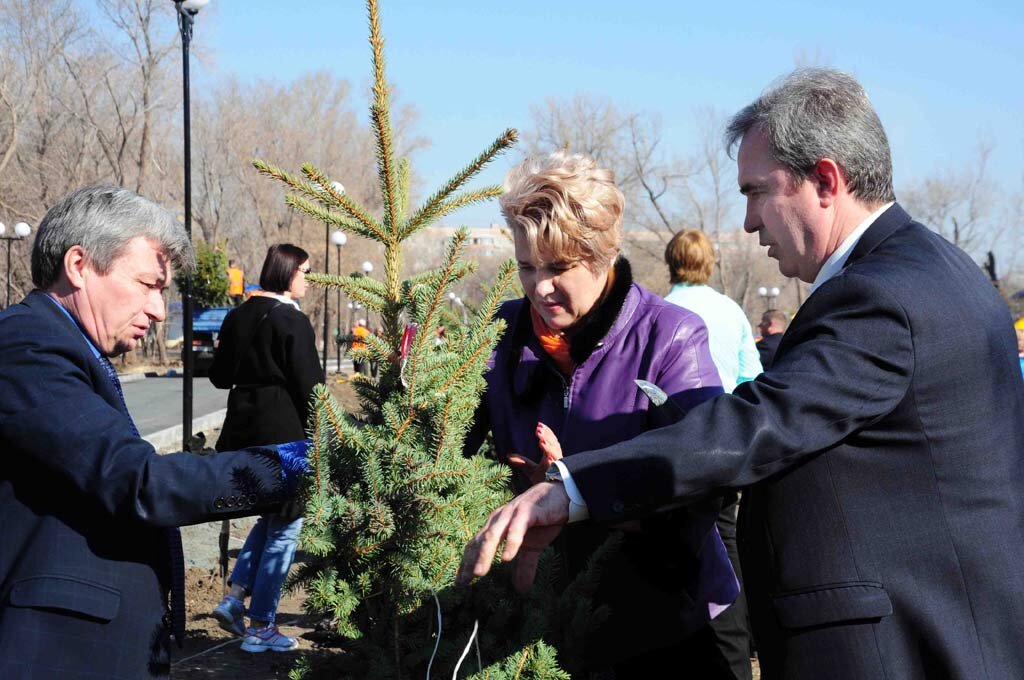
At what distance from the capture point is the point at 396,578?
2.30 metres

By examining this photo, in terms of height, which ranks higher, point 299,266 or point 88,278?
point 299,266

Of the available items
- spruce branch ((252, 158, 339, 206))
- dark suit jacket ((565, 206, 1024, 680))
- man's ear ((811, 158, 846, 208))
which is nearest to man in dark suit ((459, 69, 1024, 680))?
dark suit jacket ((565, 206, 1024, 680))

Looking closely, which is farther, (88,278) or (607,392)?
(607,392)

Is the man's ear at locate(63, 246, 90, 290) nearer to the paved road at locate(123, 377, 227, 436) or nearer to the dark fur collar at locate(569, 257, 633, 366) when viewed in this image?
the dark fur collar at locate(569, 257, 633, 366)

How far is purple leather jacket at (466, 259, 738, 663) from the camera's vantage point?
8.34ft

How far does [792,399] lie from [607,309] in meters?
1.04

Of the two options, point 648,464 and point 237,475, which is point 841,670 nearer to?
point 648,464

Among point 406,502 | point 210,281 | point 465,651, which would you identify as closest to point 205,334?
point 210,281

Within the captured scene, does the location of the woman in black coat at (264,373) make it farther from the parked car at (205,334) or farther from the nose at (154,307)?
the parked car at (205,334)

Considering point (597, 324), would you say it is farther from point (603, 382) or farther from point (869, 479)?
point (869, 479)

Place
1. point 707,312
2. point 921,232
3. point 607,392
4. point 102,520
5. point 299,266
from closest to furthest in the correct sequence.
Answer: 1. point 921,232
2. point 102,520
3. point 607,392
4. point 707,312
5. point 299,266

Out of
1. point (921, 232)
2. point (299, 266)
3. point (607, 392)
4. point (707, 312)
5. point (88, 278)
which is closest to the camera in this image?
point (921, 232)

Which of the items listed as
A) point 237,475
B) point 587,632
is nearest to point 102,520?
point 237,475

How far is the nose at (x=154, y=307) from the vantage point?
2530 millimetres
